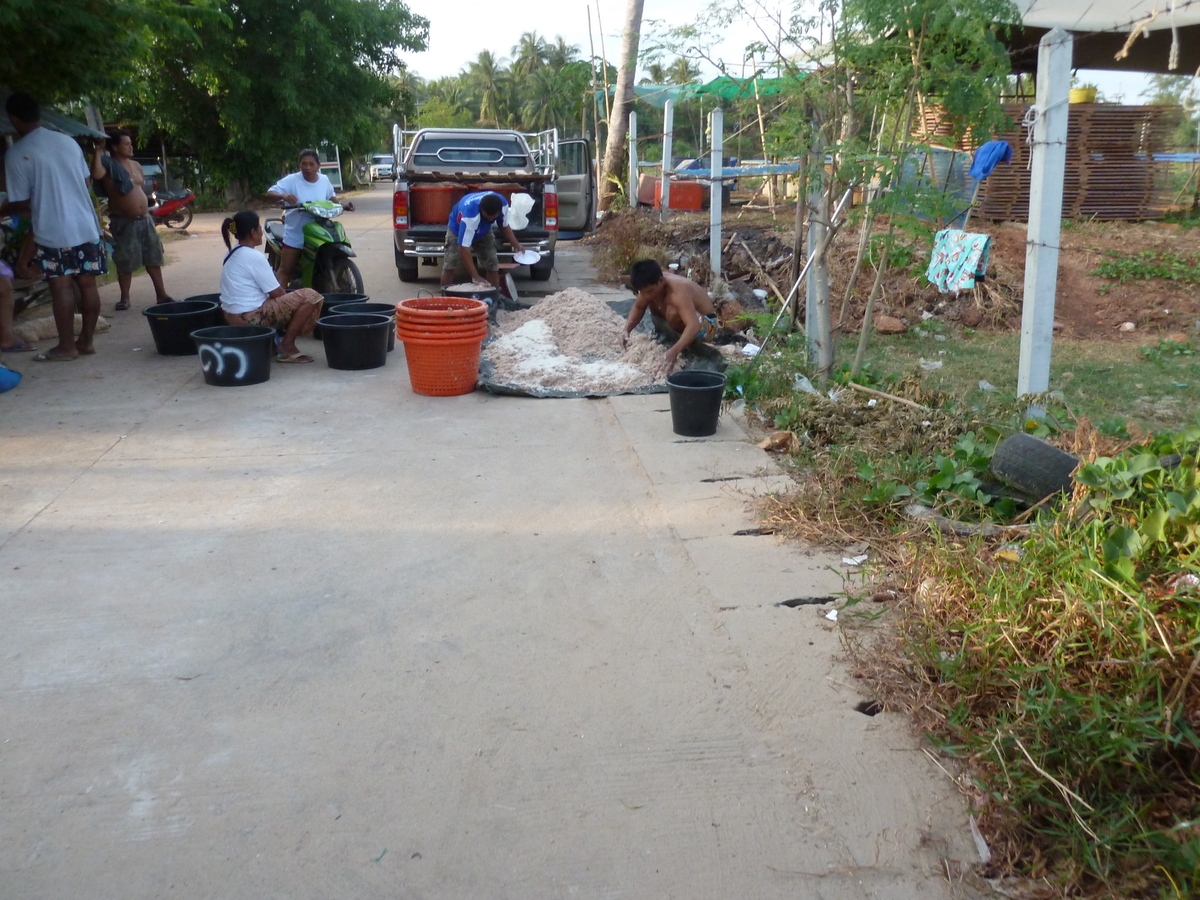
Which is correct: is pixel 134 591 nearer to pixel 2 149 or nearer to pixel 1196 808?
pixel 1196 808

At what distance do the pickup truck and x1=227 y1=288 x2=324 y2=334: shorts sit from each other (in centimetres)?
348

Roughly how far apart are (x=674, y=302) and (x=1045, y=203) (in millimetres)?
2808

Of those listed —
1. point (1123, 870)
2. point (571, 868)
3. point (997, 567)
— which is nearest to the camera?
point (1123, 870)

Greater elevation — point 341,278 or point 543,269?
point 341,278

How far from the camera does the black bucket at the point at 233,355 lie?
657 centimetres

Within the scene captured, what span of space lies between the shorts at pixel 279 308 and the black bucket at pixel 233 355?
462mm

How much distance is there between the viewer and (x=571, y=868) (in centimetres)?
229

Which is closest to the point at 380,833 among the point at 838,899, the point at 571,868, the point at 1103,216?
the point at 571,868

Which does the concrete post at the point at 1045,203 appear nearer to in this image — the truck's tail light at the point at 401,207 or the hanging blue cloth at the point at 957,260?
the hanging blue cloth at the point at 957,260

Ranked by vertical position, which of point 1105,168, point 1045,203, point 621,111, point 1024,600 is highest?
point 621,111

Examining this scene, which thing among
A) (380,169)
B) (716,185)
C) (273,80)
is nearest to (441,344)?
(716,185)

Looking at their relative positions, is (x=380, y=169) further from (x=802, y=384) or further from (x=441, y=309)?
(x=802, y=384)

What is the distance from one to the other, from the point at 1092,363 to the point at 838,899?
23.1ft

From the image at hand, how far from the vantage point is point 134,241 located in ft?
29.0
